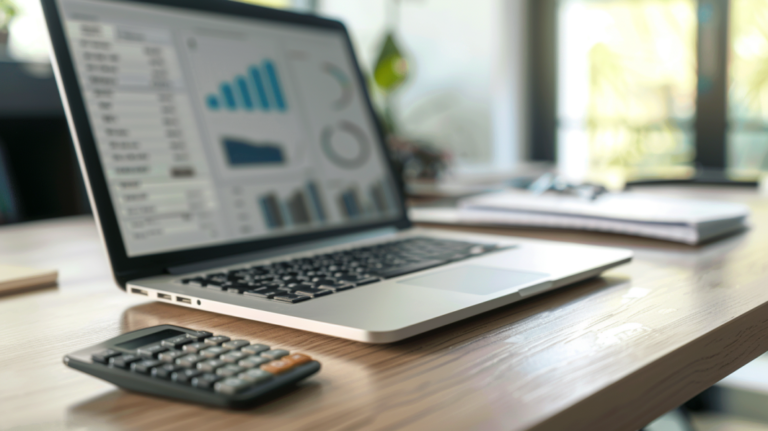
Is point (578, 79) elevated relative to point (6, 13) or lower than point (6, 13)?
lower

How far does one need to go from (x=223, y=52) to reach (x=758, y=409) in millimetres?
1305

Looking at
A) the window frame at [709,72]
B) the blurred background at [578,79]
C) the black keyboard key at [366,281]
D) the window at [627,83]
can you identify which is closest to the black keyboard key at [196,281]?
the black keyboard key at [366,281]

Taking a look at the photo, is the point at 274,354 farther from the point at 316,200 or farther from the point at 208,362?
the point at 316,200

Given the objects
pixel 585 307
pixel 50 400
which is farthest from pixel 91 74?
pixel 585 307

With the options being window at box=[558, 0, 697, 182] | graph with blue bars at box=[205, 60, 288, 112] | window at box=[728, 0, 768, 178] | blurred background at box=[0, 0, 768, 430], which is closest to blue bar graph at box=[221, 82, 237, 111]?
graph with blue bars at box=[205, 60, 288, 112]

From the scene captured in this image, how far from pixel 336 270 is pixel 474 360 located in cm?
19

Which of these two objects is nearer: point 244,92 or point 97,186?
point 97,186

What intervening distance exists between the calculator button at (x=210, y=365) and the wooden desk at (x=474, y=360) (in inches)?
0.8

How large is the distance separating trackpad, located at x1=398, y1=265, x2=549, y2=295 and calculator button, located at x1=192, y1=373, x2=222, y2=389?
0.66ft

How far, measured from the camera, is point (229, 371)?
29 centimetres

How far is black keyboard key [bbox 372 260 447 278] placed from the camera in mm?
492

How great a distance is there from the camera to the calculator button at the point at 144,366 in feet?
0.99

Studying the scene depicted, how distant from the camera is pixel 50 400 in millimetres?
299

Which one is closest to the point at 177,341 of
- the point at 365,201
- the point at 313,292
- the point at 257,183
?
the point at 313,292
